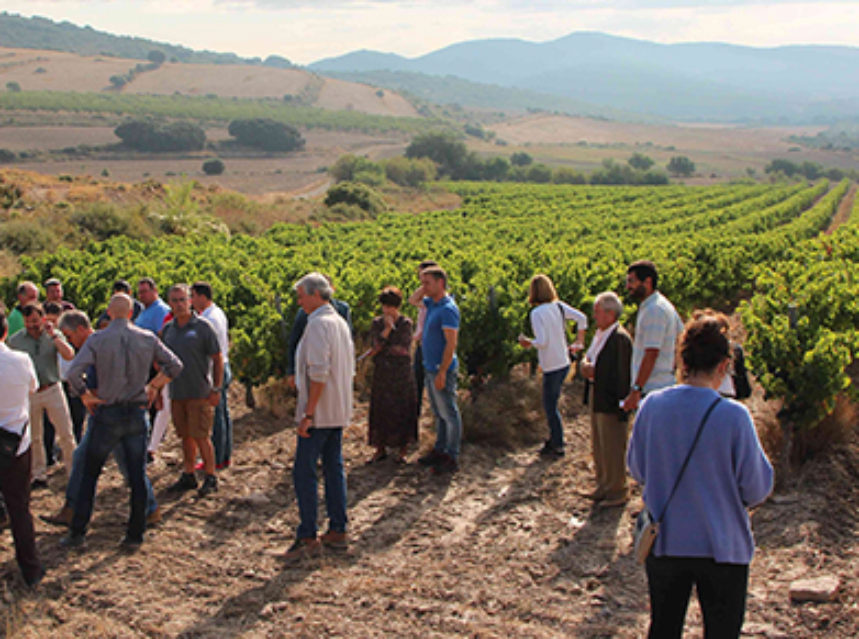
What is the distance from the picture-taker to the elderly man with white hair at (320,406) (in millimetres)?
5578

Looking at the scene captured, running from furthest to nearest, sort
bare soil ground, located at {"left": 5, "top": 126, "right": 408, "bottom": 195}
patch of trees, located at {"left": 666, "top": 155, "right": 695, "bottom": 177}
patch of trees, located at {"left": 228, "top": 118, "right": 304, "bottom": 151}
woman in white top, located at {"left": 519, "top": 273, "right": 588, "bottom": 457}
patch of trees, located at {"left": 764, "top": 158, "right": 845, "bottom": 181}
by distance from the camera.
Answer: patch of trees, located at {"left": 666, "top": 155, "right": 695, "bottom": 177} < patch of trees, located at {"left": 764, "top": 158, "right": 845, "bottom": 181} < patch of trees, located at {"left": 228, "top": 118, "right": 304, "bottom": 151} < bare soil ground, located at {"left": 5, "top": 126, "right": 408, "bottom": 195} < woman in white top, located at {"left": 519, "top": 273, "right": 588, "bottom": 457}

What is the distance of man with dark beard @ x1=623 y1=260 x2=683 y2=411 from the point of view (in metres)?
6.04

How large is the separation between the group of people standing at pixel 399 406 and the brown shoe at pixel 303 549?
1 cm

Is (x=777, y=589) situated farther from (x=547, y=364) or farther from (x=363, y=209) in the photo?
(x=363, y=209)

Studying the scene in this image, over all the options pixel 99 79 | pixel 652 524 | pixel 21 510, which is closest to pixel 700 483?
pixel 652 524

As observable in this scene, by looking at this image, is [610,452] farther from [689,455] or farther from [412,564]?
[689,455]

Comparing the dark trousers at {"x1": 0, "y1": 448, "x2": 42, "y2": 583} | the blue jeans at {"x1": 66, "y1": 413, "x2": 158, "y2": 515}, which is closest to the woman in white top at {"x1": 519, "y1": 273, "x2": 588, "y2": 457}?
the blue jeans at {"x1": 66, "y1": 413, "x2": 158, "y2": 515}

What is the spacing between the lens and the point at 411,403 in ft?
25.5

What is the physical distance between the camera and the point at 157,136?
99.6 m

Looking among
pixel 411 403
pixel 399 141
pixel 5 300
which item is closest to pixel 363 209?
pixel 5 300

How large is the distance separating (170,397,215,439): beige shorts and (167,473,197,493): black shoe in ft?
1.38

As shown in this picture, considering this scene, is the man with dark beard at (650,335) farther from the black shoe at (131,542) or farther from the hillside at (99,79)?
the hillside at (99,79)

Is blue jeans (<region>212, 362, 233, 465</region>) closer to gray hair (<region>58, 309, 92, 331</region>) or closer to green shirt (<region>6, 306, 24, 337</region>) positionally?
gray hair (<region>58, 309, 92, 331</region>)

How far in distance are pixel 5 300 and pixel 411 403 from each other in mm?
9176
